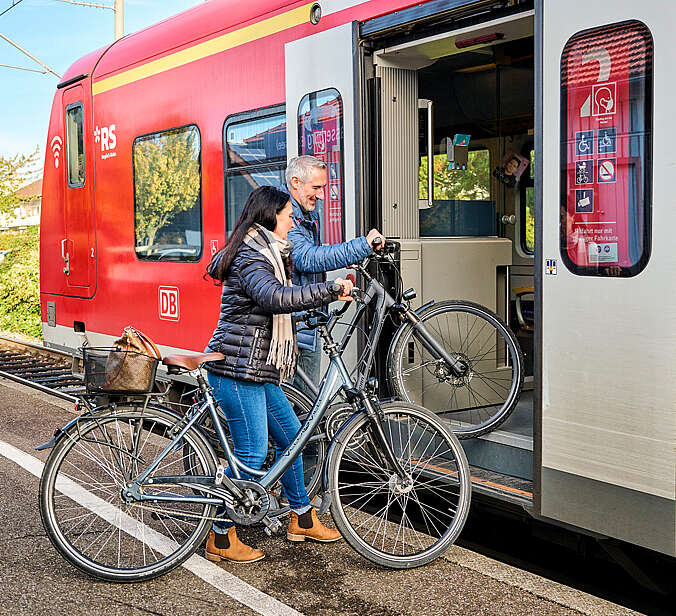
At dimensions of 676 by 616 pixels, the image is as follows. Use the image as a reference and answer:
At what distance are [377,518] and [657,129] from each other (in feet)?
7.73

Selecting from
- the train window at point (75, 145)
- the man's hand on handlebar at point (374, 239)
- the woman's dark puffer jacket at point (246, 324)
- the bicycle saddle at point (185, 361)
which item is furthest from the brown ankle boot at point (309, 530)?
the train window at point (75, 145)

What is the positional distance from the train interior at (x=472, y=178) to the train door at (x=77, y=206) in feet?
12.1

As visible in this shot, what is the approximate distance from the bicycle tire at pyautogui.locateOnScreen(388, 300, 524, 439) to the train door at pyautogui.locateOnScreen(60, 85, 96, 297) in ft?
13.5

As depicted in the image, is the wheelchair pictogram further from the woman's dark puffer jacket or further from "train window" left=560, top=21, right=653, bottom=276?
the woman's dark puffer jacket

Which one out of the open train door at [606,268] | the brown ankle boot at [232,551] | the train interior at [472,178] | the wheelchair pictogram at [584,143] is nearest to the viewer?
the open train door at [606,268]

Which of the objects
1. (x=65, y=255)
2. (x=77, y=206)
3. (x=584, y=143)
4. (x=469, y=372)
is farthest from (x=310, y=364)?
(x=65, y=255)

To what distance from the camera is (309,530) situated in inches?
176

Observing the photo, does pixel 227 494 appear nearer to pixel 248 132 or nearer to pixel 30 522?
pixel 30 522

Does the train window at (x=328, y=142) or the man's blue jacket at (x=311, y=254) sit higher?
the train window at (x=328, y=142)

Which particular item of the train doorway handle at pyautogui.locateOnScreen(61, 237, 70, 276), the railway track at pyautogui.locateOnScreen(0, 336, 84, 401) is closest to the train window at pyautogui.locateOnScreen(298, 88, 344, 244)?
the railway track at pyautogui.locateOnScreen(0, 336, 84, 401)

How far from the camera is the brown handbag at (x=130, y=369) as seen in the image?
12.8ft

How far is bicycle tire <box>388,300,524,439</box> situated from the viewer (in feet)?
16.7

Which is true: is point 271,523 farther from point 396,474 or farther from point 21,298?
point 21,298

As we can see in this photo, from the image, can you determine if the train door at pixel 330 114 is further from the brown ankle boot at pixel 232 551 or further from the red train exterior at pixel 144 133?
the brown ankle boot at pixel 232 551
